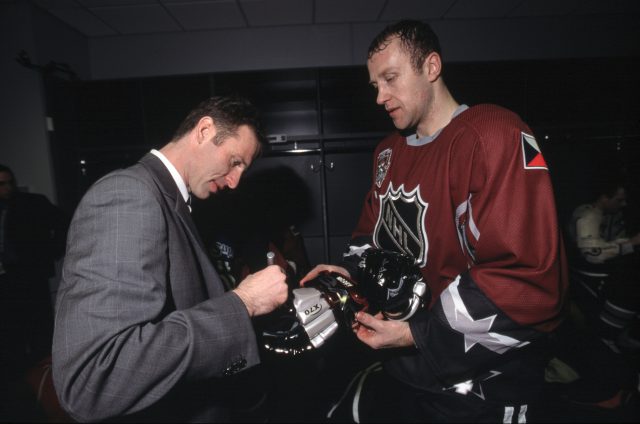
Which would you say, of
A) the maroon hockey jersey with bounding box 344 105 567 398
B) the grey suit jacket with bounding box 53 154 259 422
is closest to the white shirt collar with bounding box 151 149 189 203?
the grey suit jacket with bounding box 53 154 259 422

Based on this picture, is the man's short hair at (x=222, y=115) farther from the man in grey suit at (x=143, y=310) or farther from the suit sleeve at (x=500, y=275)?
the suit sleeve at (x=500, y=275)

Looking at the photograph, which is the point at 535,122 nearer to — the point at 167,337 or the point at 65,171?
the point at 167,337

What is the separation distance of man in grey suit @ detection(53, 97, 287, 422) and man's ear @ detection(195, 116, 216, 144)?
20 centimetres

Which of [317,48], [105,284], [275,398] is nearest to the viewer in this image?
[105,284]

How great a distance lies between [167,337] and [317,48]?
346 cm

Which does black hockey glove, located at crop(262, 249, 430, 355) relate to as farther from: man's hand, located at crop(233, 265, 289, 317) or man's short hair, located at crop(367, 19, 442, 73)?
man's short hair, located at crop(367, 19, 442, 73)

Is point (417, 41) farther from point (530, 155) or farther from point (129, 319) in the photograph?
point (129, 319)

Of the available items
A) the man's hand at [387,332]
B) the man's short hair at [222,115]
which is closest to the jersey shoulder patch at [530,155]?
the man's hand at [387,332]

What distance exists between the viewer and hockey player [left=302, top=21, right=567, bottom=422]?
2.31 ft

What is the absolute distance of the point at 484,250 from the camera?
2.42 feet

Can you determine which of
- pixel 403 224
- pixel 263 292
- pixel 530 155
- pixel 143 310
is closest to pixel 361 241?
pixel 403 224

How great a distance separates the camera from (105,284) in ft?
2.01

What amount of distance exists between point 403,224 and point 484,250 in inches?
11.9

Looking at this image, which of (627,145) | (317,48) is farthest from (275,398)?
(627,145)
